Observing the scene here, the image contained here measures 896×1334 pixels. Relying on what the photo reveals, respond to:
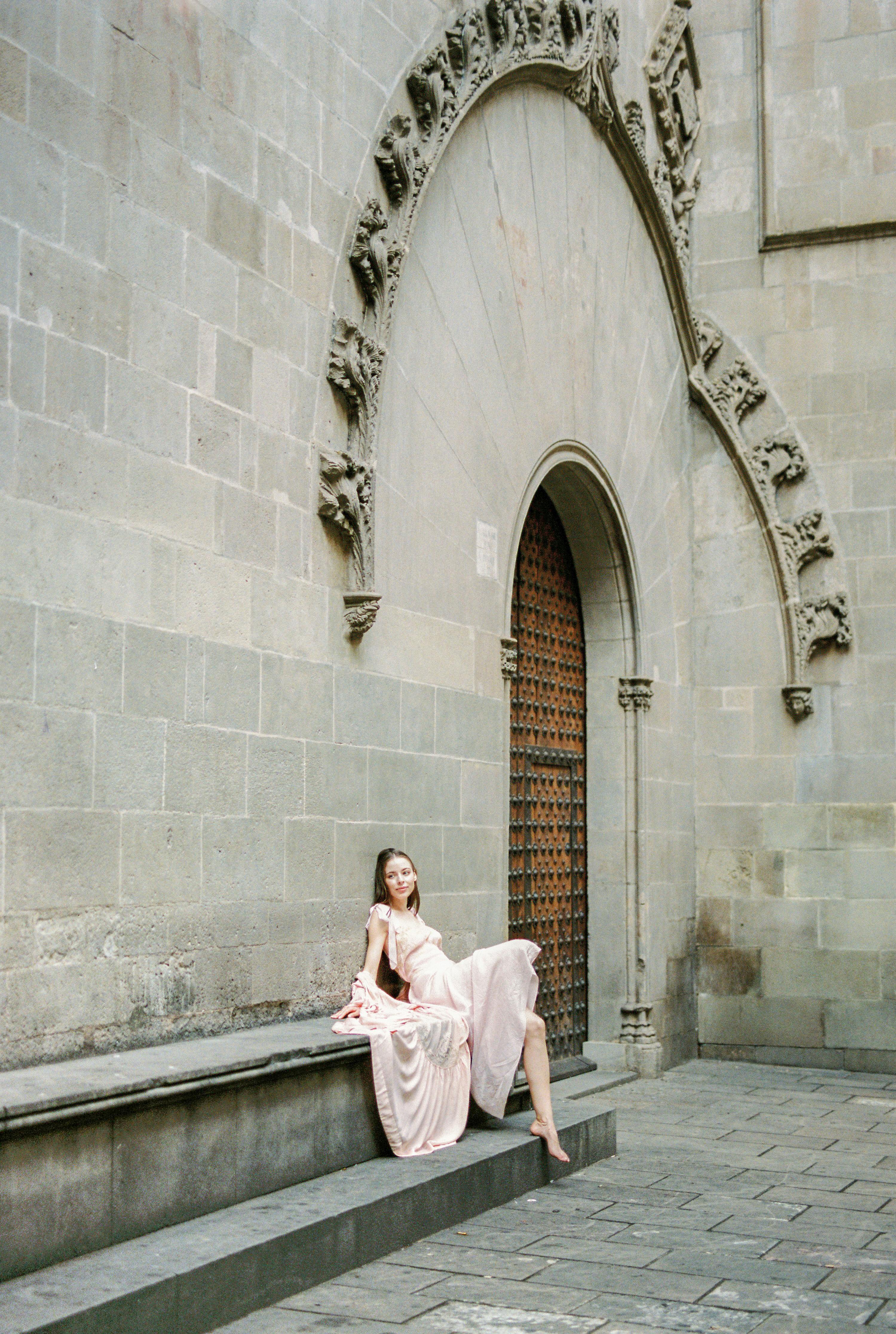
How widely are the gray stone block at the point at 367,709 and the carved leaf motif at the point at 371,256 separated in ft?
5.59

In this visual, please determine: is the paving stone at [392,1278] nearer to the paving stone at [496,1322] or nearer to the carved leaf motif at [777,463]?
the paving stone at [496,1322]

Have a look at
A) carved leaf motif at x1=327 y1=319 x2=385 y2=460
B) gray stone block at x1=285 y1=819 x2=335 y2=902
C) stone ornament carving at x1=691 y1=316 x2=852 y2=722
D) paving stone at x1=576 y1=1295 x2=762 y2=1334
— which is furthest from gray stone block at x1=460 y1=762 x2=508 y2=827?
paving stone at x1=576 y1=1295 x2=762 y2=1334

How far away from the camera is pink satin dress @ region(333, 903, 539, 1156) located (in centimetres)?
598

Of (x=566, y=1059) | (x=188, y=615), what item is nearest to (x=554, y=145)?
(x=188, y=615)

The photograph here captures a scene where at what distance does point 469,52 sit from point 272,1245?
6000 millimetres

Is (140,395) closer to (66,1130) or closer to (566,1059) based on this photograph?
(66,1130)

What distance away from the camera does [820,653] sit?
11.0 metres

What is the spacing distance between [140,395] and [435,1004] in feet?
9.35

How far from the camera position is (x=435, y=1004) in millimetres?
6652

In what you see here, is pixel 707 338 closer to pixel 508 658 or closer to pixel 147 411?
pixel 508 658

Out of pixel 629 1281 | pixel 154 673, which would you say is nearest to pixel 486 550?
pixel 154 673

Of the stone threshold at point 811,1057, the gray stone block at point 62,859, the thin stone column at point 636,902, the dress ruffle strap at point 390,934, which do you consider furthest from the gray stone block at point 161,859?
the stone threshold at point 811,1057

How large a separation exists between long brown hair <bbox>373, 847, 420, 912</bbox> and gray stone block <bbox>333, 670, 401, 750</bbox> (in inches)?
19.8

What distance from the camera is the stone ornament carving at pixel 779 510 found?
35.7 ft
